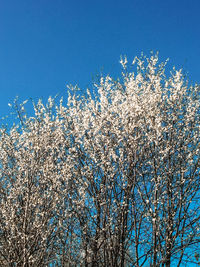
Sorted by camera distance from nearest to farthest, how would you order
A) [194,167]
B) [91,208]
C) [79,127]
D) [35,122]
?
1. [194,167]
2. [91,208]
3. [35,122]
4. [79,127]

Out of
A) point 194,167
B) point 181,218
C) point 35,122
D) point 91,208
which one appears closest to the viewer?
point 181,218

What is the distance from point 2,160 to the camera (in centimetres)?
870

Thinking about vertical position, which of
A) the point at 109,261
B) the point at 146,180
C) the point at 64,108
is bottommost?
the point at 109,261

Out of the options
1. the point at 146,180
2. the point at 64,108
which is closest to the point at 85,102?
the point at 64,108

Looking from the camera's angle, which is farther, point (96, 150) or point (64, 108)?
point (64, 108)

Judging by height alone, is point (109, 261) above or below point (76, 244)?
below

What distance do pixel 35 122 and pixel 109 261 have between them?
422cm

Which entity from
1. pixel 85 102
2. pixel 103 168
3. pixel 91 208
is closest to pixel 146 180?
pixel 103 168

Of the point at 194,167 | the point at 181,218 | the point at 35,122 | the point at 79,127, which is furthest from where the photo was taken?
the point at 79,127

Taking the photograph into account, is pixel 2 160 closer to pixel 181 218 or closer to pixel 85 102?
pixel 85 102

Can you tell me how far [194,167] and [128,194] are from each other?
1.80 metres

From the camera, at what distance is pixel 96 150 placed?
7.55 meters

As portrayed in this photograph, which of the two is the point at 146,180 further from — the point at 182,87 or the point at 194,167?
the point at 182,87

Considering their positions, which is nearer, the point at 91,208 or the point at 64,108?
the point at 91,208
